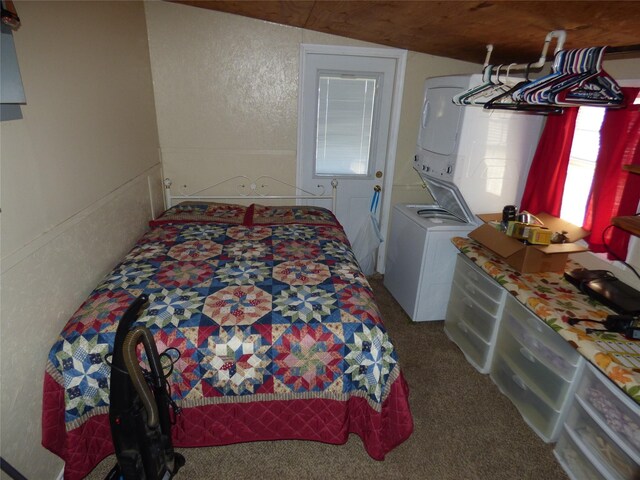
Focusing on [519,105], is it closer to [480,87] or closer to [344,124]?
[480,87]

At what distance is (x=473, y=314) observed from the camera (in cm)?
265

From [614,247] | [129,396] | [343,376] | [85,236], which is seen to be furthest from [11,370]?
[614,247]

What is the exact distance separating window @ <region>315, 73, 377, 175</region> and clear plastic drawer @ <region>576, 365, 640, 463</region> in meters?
2.48

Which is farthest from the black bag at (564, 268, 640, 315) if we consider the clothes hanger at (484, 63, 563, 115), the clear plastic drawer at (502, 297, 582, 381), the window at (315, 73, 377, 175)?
the window at (315, 73, 377, 175)

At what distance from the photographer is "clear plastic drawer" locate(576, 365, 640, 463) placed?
151cm

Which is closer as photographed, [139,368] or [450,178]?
[139,368]

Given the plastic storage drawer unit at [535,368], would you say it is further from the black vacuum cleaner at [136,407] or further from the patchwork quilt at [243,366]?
the black vacuum cleaner at [136,407]

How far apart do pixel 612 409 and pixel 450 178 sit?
1635 mm

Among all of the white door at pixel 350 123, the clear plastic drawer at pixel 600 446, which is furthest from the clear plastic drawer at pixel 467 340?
the white door at pixel 350 123

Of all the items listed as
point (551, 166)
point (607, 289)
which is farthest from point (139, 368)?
point (551, 166)

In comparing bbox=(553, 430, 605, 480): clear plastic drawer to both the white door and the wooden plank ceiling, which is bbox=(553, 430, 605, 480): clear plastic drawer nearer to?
the wooden plank ceiling

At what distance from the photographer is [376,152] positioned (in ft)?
11.8

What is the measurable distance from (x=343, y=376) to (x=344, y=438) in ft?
1.15

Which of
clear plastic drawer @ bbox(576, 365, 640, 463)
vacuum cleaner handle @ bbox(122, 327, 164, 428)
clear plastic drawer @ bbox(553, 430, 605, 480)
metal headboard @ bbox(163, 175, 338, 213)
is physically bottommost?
clear plastic drawer @ bbox(553, 430, 605, 480)
